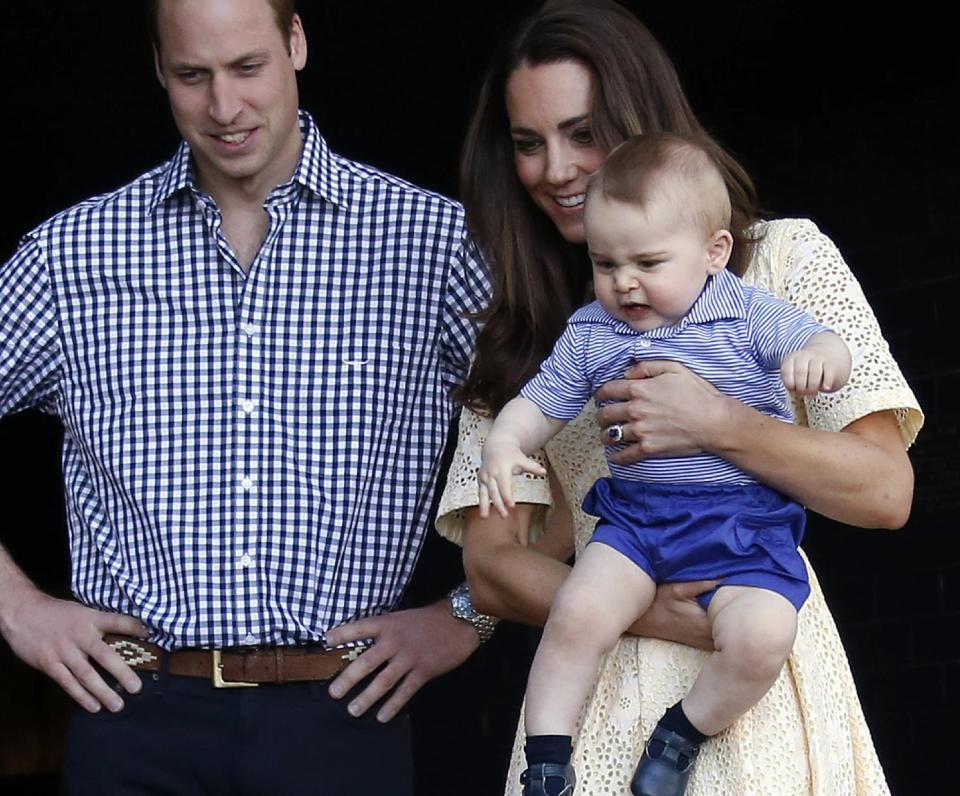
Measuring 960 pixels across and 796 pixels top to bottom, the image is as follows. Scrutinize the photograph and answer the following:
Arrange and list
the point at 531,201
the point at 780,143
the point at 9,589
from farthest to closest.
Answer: the point at 780,143
the point at 9,589
the point at 531,201

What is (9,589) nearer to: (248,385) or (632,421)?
(248,385)

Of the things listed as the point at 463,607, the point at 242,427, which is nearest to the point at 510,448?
the point at 242,427

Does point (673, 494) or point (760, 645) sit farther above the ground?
point (673, 494)

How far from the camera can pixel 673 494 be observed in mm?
2461

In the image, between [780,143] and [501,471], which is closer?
[501,471]

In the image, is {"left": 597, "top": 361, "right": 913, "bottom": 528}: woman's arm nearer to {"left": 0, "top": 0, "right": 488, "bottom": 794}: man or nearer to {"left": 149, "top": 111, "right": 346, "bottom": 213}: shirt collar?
{"left": 0, "top": 0, "right": 488, "bottom": 794}: man

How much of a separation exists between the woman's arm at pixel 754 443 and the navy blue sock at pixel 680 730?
31 centimetres

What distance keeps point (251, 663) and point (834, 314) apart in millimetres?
1177

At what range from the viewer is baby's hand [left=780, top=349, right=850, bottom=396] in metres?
2.31

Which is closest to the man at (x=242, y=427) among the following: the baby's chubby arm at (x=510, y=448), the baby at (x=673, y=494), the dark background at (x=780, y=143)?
the baby's chubby arm at (x=510, y=448)

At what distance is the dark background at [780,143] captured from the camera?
5.71m

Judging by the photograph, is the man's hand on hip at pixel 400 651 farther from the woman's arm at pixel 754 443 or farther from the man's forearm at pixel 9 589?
the woman's arm at pixel 754 443

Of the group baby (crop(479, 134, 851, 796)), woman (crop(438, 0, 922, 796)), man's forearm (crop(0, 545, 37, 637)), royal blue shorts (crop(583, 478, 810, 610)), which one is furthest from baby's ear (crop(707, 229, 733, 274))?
man's forearm (crop(0, 545, 37, 637))

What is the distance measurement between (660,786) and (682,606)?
23 cm
